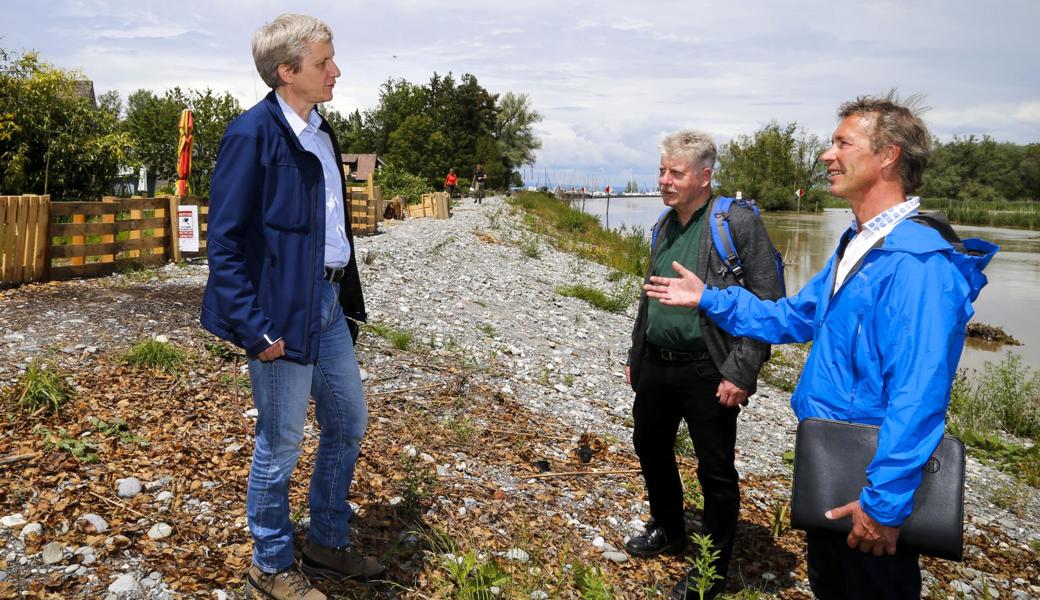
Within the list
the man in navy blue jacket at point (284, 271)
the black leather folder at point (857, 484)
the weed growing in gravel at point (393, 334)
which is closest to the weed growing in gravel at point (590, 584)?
the black leather folder at point (857, 484)

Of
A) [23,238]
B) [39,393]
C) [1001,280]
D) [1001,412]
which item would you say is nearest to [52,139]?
[23,238]

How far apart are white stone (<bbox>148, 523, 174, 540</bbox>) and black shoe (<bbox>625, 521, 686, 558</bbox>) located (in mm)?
2240

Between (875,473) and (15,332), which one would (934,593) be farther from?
(15,332)

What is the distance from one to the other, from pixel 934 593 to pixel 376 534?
112 inches

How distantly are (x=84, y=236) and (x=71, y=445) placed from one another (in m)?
6.28

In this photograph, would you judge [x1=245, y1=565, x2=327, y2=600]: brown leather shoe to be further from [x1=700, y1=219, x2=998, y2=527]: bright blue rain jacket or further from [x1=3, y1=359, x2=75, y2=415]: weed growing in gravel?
[x1=3, y1=359, x2=75, y2=415]: weed growing in gravel

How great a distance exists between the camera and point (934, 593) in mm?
3777

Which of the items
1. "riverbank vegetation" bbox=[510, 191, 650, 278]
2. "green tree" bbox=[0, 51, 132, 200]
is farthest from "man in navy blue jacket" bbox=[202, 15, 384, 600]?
"green tree" bbox=[0, 51, 132, 200]

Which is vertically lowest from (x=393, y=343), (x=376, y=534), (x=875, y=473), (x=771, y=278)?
(x=376, y=534)

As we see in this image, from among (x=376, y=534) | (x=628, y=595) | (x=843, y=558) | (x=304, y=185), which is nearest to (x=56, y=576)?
(x=376, y=534)

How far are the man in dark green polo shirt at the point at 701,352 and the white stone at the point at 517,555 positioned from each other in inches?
28.7

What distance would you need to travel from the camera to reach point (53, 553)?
10.4 feet

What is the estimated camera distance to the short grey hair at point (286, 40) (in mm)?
2643

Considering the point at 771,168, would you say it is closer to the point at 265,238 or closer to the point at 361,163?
the point at 361,163
